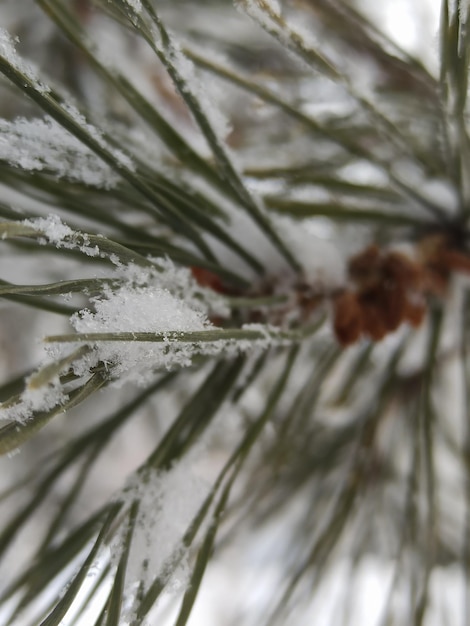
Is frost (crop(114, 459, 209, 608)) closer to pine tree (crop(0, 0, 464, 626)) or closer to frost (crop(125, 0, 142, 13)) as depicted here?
pine tree (crop(0, 0, 464, 626))

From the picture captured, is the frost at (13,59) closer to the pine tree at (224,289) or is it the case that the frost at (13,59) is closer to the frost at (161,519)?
the pine tree at (224,289)

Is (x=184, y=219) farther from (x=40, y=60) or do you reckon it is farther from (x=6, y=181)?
(x=40, y=60)

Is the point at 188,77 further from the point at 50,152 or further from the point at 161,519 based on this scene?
the point at 161,519

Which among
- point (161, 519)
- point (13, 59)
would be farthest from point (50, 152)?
point (161, 519)

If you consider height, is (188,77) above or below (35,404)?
above

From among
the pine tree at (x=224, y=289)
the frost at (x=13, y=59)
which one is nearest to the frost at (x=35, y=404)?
the pine tree at (x=224, y=289)

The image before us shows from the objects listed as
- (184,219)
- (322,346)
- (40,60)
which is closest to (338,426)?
(322,346)

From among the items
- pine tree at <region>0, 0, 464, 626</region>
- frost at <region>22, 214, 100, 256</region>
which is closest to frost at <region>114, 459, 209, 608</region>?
pine tree at <region>0, 0, 464, 626</region>

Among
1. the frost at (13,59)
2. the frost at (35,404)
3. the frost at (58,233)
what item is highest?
the frost at (13,59)
